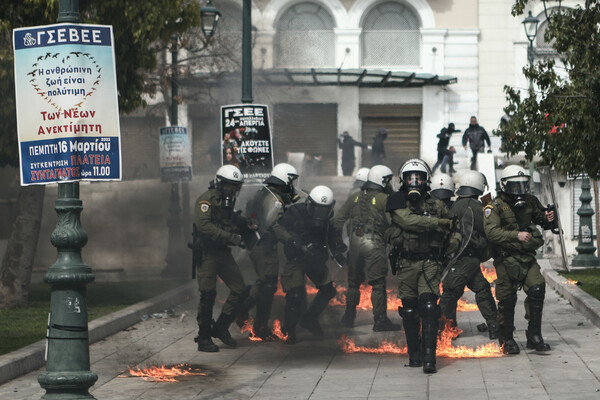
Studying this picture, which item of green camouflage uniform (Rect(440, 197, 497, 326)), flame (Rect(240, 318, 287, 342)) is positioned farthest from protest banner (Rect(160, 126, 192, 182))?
green camouflage uniform (Rect(440, 197, 497, 326))

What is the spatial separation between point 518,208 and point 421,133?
26185mm

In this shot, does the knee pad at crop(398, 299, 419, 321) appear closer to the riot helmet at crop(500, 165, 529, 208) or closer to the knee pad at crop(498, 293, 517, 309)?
the knee pad at crop(498, 293, 517, 309)

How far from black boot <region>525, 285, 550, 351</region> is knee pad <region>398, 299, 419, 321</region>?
46.2 inches

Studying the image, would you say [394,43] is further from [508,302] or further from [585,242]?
[508,302]

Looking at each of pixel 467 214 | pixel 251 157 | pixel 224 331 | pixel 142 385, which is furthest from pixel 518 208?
pixel 251 157

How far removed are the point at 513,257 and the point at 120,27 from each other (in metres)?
6.34

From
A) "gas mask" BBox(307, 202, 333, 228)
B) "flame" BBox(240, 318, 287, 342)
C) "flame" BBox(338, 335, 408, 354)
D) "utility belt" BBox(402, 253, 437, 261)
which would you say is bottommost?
"flame" BBox(240, 318, 287, 342)

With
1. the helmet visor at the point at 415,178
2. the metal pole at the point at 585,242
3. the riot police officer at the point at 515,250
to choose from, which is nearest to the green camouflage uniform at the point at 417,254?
the helmet visor at the point at 415,178

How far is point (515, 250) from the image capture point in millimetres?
9836

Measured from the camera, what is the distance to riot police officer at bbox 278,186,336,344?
1110cm

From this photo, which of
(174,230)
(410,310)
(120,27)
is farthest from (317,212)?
(174,230)

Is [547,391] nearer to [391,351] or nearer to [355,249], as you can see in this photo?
[391,351]

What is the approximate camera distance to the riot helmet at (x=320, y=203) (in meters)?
11.2

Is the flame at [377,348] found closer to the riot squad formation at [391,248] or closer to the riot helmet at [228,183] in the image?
the riot squad formation at [391,248]
